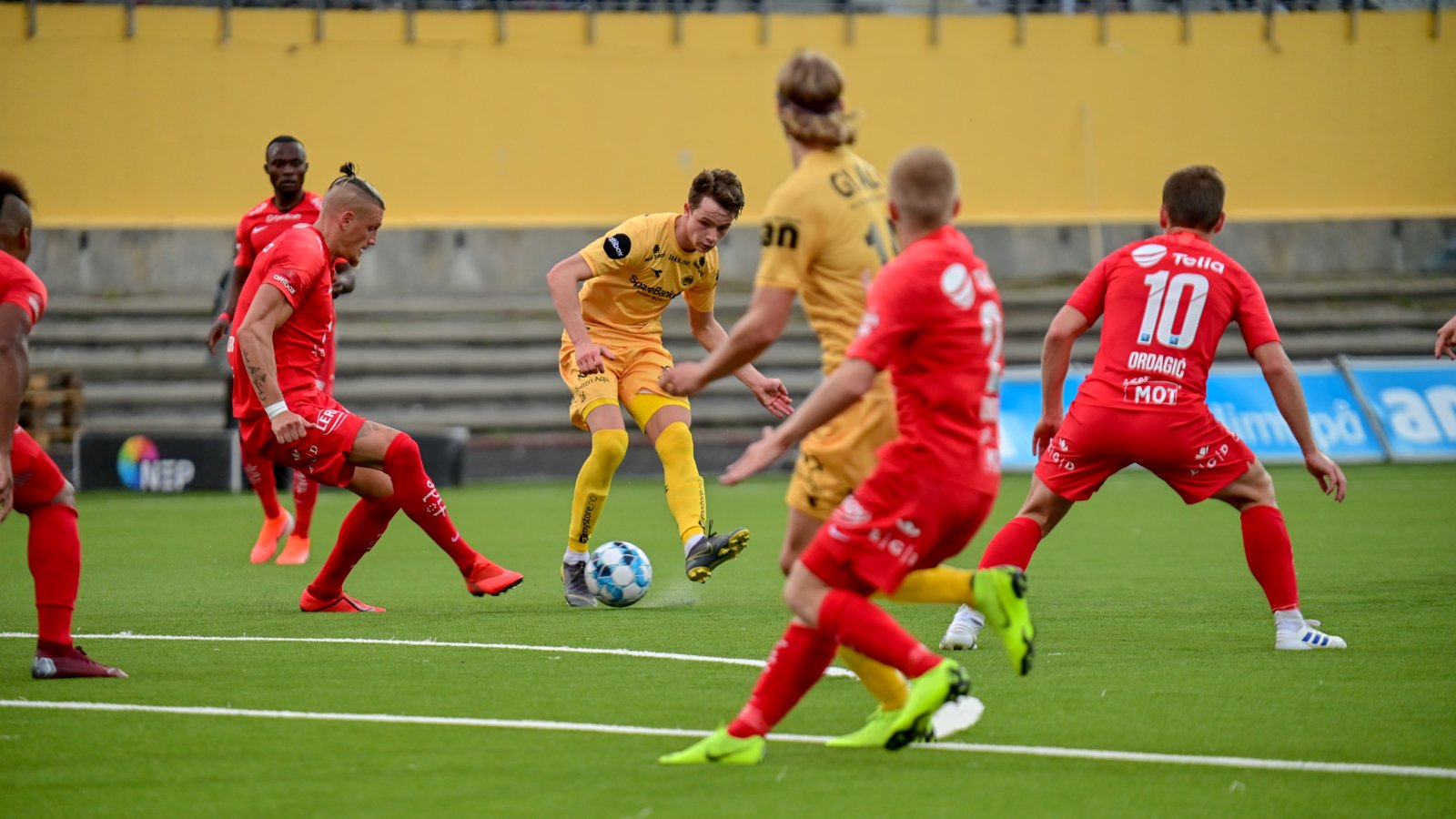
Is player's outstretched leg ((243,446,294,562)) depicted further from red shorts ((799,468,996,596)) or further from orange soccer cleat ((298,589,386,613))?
red shorts ((799,468,996,596))

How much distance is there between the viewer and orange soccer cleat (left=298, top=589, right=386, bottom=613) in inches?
345

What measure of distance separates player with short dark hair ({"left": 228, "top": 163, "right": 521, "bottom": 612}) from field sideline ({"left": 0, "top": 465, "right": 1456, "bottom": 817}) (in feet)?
1.19

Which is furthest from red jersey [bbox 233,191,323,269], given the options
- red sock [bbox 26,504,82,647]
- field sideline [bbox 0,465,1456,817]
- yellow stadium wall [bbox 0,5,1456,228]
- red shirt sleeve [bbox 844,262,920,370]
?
yellow stadium wall [bbox 0,5,1456,228]

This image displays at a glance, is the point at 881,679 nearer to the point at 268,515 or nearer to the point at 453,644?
the point at 453,644

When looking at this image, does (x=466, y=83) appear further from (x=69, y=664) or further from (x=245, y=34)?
(x=69, y=664)

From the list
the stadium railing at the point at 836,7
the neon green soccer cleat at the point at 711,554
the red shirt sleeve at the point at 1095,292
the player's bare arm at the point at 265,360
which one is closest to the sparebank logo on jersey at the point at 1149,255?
the red shirt sleeve at the point at 1095,292

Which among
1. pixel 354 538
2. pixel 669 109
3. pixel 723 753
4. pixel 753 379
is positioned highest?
pixel 669 109

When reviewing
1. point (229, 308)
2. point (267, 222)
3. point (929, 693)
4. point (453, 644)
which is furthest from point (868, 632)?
point (229, 308)

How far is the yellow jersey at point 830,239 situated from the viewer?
17.5 ft

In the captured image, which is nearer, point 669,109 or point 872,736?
point 872,736

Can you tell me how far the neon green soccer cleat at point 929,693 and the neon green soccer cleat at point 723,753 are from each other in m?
0.39

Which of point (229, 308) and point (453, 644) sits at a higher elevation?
point (229, 308)

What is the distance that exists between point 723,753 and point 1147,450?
2.89m

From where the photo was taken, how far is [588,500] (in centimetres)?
928
